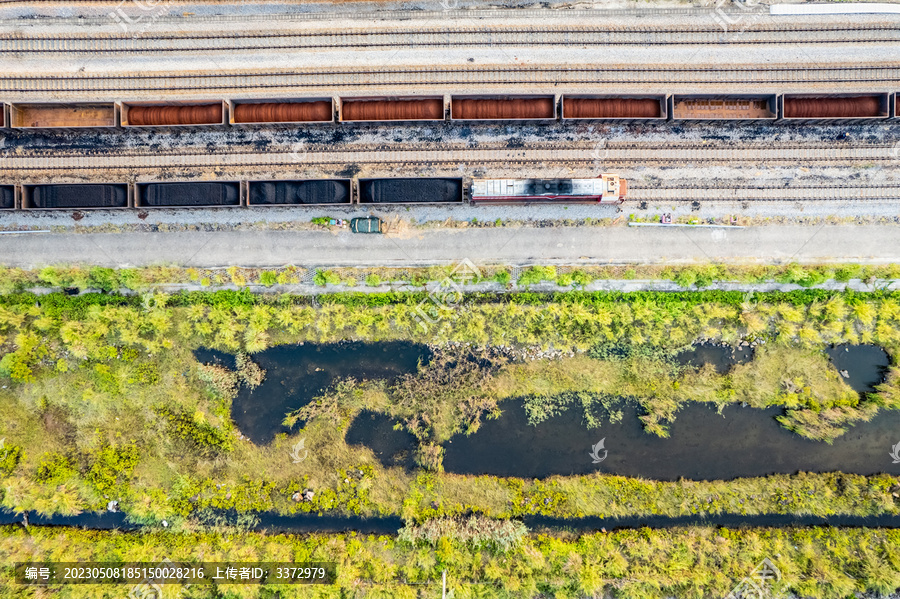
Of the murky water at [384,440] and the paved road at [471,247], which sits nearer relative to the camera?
the paved road at [471,247]

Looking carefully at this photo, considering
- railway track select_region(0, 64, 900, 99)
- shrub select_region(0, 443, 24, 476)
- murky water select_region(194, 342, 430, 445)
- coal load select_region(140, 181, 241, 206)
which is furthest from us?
murky water select_region(194, 342, 430, 445)

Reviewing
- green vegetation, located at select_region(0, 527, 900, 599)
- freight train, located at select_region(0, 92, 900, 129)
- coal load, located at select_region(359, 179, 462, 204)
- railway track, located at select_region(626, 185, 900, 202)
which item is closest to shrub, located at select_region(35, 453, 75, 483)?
green vegetation, located at select_region(0, 527, 900, 599)

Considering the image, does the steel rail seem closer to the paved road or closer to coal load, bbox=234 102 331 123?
coal load, bbox=234 102 331 123

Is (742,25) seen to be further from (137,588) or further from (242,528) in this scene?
(137,588)

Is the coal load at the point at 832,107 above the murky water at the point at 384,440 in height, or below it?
above

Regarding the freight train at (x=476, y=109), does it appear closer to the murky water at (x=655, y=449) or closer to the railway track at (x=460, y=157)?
the railway track at (x=460, y=157)

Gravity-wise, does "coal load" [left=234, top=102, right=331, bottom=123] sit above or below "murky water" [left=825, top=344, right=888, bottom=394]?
above

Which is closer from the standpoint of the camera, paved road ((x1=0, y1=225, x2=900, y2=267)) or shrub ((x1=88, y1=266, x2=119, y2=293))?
shrub ((x1=88, y1=266, x2=119, y2=293))

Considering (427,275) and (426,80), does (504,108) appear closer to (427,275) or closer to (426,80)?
(426,80)

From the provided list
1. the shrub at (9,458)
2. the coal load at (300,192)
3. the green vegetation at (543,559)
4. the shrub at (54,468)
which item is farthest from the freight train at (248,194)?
the green vegetation at (543,559)
